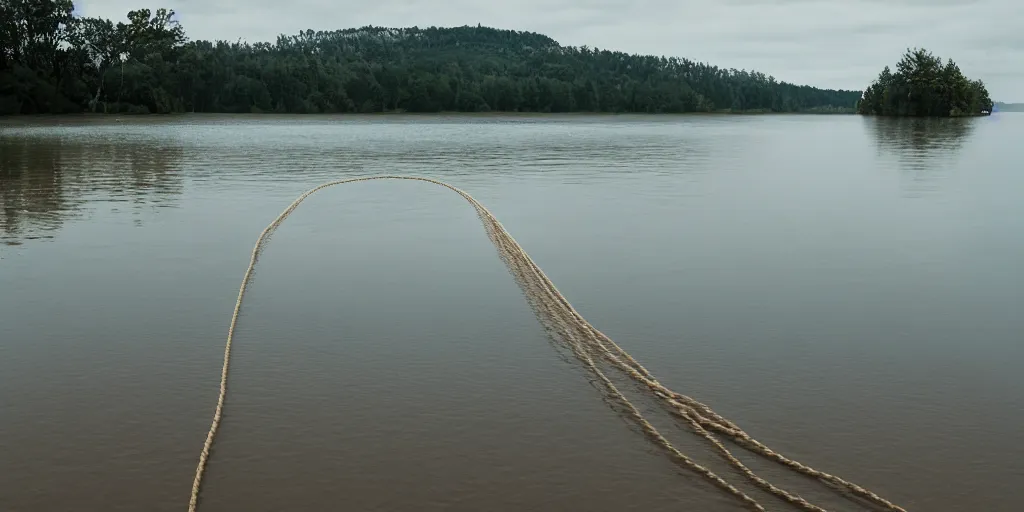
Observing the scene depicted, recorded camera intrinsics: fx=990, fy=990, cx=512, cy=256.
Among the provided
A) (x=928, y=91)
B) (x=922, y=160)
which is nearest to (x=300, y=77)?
(x=928, y=91)

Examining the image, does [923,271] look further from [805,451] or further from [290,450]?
[290,450]

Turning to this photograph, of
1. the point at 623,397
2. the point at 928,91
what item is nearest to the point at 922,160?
the point at 623,397

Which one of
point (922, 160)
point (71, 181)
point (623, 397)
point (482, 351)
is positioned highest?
point (922, 160)

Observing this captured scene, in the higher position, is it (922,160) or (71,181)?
(922,160)

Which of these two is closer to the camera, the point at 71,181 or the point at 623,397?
the point at 623,397

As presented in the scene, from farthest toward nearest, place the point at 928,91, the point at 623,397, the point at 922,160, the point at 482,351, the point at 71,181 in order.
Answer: the point at 928,91
the point at 922,160
the point at 71,181
the point at 482,351
the point at 623,397

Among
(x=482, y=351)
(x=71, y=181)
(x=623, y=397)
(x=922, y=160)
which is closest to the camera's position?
(x=623, y=397)

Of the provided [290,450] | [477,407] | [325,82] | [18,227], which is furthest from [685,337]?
[325,82]

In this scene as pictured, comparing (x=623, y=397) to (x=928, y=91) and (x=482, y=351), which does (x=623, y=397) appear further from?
(x=928, y=91)
